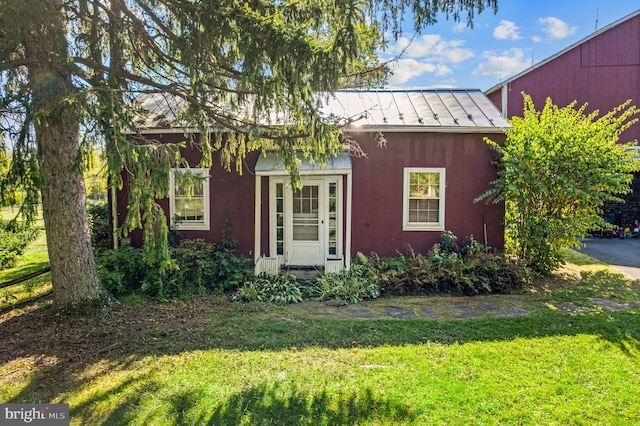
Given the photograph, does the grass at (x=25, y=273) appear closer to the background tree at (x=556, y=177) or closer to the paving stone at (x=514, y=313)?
the paving stone at (x=514, y=313)

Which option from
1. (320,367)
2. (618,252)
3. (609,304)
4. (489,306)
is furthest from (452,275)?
(618,252)

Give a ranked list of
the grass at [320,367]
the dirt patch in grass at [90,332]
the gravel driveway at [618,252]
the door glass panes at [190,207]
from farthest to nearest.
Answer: the gravel driveway at [618,252], the door glass panes at [190,207], the dirt patch in grass at [90,332], the grass at [320,367]

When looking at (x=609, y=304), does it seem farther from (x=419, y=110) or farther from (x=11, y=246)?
(x=11, y=246)

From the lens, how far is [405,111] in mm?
8625

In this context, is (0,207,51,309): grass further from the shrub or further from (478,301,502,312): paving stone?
(478,301,502,312): paving stone

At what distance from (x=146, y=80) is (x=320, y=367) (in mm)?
4305

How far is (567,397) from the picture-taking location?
3.39m

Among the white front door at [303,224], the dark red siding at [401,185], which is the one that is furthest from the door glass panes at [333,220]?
the dark red siding at [401,185]

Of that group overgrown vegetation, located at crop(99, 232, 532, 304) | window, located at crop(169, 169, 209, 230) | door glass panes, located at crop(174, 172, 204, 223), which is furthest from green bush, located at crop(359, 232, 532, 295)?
door glass panes, located at crop(174, 172, 204, 223)

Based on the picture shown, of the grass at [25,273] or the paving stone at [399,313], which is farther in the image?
the grass at [25,273]

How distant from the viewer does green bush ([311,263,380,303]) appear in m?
6.47

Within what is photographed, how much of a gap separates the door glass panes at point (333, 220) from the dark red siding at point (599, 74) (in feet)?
26.1

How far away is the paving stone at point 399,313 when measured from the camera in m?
5.59

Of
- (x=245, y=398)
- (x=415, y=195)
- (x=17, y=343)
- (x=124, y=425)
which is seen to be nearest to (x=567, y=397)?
(x=245, y=398)
